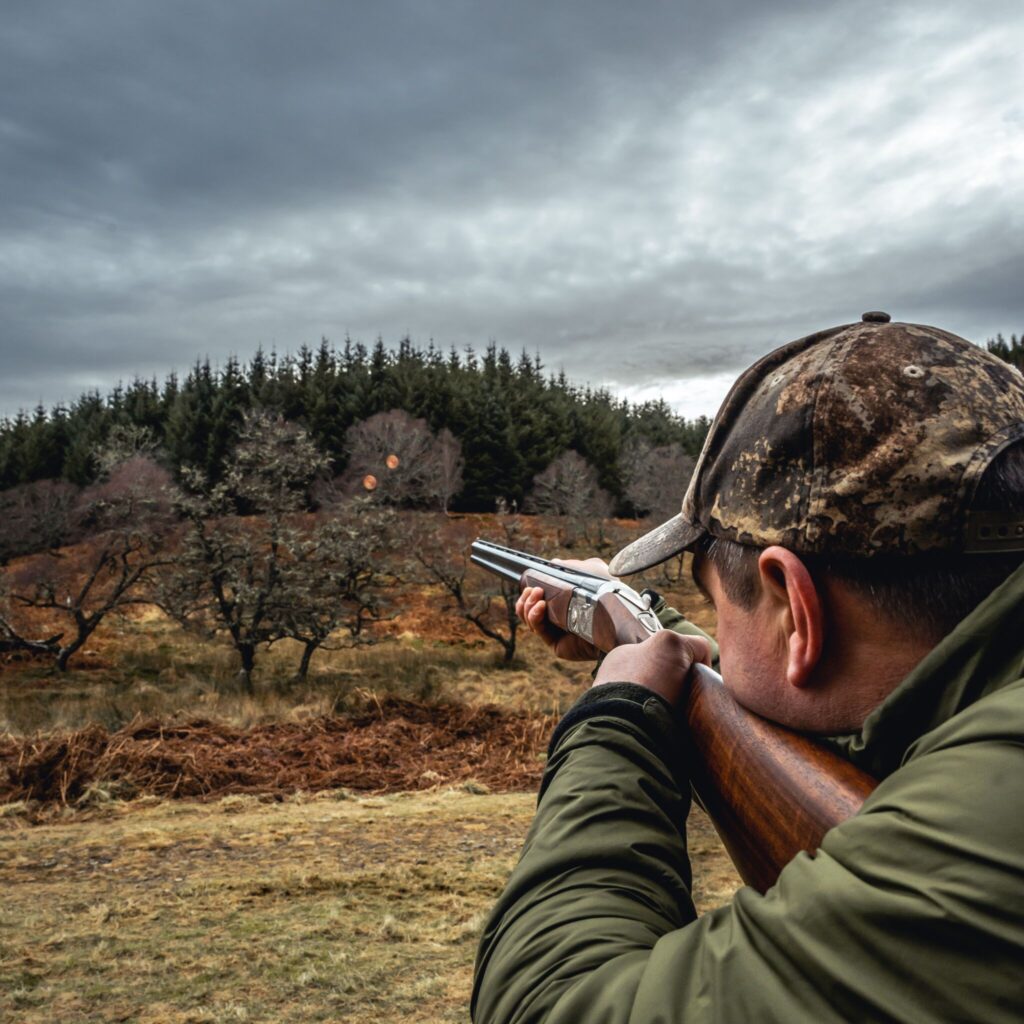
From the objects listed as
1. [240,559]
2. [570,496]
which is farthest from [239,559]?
[570,496]

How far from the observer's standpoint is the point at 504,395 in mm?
53812

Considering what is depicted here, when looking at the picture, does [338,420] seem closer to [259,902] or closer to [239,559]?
[239,559]

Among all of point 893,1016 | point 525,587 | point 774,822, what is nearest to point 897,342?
point 774,822

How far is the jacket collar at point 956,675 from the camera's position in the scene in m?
1.17

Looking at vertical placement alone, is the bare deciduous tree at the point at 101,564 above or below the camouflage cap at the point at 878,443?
below

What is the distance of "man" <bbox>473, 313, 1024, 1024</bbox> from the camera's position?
0.90m

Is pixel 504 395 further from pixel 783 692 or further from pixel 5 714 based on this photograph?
pixel 783 692

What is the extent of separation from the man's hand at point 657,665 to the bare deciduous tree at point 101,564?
763 inches

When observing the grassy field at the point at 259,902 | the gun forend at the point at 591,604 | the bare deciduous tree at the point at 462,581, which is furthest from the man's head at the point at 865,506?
the bare deciduous tree at the point at 462,581

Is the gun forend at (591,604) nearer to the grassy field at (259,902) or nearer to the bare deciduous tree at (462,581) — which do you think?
the grassy field at (259,902)

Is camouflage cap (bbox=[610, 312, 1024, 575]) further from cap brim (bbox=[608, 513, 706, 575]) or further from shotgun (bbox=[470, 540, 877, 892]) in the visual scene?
shotgun (bbox=[470, 540, 877, 892])

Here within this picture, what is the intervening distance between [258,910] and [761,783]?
14.7 feet

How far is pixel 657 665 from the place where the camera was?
2148mm

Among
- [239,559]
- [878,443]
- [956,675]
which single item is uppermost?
[878,443]
